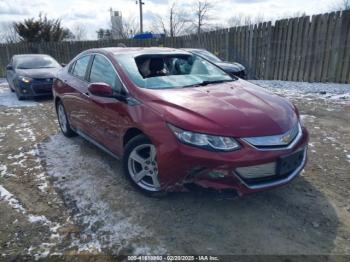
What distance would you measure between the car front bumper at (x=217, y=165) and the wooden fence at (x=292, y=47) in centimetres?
816

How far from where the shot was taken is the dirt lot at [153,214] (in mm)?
2535

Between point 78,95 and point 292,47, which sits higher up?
point 292,47

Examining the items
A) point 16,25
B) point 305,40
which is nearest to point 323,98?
point 305,40

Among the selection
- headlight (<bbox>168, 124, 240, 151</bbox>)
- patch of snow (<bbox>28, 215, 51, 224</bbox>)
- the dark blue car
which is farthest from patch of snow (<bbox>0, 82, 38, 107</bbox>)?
headlight (<bbox>168, 124, 240, 151</bbox>)

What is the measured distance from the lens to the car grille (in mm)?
2646

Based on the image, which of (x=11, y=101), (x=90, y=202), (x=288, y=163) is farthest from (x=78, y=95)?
(x=11, y=101)

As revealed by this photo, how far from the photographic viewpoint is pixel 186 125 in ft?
8.81

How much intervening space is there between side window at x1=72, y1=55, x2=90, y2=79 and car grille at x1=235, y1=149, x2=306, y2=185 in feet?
10.1

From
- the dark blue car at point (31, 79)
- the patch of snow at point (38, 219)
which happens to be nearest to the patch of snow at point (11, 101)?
the dark blue car at point (31, 79)

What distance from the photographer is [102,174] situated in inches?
153

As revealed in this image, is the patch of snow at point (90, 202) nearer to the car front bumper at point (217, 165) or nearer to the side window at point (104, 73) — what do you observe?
the car front bumper at point (217, 165)

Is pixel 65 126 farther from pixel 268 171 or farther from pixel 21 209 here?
pixel 268 171

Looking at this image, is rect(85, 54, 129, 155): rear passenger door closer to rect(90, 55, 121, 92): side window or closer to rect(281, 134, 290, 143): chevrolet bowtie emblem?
rect(90, 55, 121, 92): side window

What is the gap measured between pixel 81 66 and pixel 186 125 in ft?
9.28
